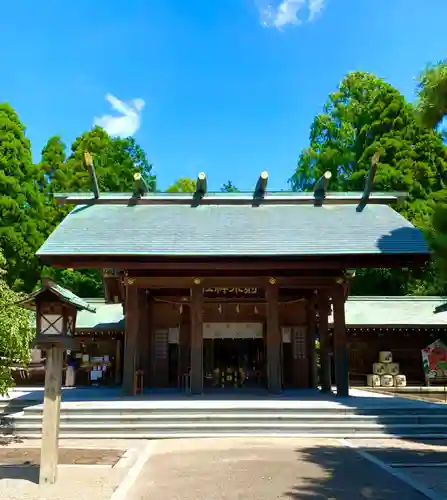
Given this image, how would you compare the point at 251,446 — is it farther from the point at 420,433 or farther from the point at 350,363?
the point at 350,363

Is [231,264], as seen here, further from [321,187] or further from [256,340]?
[256,340]

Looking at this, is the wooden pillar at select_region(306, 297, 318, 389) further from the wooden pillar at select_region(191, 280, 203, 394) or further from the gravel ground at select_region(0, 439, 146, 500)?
the gravel ground at select_region(0, 439, 146, 500)

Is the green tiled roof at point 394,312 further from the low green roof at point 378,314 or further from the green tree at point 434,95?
the green tree at point 434,95

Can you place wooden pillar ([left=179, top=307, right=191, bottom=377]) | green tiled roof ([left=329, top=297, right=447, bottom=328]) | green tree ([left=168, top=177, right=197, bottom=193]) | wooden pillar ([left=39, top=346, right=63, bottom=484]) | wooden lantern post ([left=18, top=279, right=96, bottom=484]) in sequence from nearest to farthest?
wooden pillar ([left=39, top=346, right=63, bottom=484]) → wooden lantern post ([left=18, top=279, right=96, bottom=484]) → wooden pillar ([left=179, top=307, right=191, bottom=377]) → green tiled roof ([left=329, top=297, right=447, bottom=328]) → green tree ([left=168, top=177, right=197, bottom=193])

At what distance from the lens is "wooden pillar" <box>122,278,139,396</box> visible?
13016 millimetres

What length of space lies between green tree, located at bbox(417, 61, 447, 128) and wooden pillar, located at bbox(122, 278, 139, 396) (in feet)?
28.6

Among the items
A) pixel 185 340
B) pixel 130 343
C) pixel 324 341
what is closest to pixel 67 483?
pixel 130 343

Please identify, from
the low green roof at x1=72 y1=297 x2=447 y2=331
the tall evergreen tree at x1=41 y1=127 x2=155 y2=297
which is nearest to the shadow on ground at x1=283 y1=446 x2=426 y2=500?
the low green roof at x1=72 y1=297 x2=447 y2=331

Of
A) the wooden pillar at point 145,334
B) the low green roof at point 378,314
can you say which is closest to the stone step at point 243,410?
Answer: the wooden pillar at point 145,334

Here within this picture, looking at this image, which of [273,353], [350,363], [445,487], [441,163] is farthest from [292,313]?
[441,163]

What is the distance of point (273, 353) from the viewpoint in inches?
512

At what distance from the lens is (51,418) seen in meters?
6.46

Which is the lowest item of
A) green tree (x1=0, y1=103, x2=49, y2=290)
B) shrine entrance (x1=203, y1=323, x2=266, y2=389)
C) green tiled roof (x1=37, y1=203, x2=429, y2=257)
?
shrine entrance (x1=203, y1=323, x2=266, y2=389)

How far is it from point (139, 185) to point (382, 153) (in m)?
17.3
